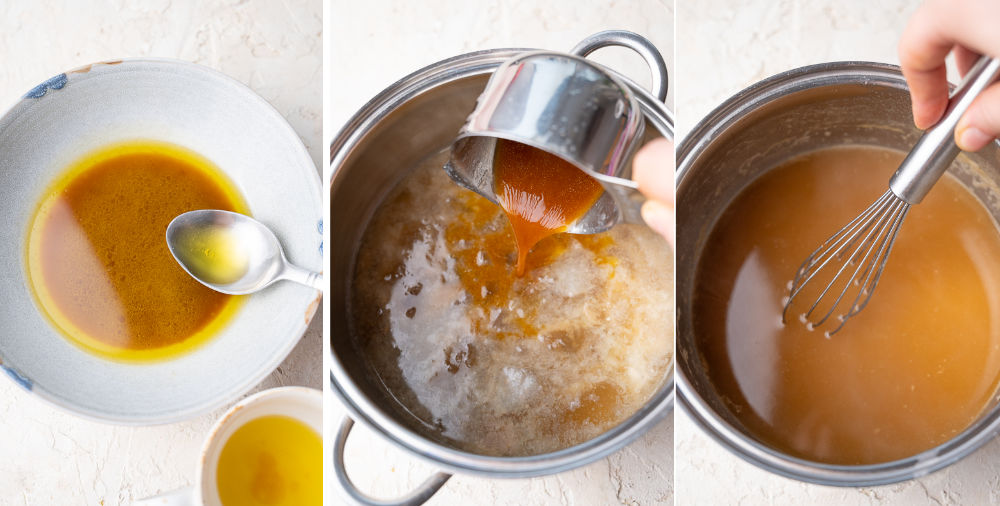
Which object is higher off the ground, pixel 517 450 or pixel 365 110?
pixel 365 110

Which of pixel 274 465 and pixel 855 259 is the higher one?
pixel 855 259

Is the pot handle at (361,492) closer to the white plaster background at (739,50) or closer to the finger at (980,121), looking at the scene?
the white plaster background at (739,50)

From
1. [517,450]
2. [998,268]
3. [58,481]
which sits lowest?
[58,481]

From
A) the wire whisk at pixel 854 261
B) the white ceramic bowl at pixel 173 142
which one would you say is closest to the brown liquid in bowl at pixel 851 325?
the wire whisk at pixel 854 261

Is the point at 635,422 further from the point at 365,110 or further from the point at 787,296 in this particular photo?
the point at 365,110

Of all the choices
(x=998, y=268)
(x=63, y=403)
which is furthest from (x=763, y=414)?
(x=63, y=403)

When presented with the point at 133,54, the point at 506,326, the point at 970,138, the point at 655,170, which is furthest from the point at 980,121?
the point at 133,54

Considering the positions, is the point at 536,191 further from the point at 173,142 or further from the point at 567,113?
the point at 173,142
